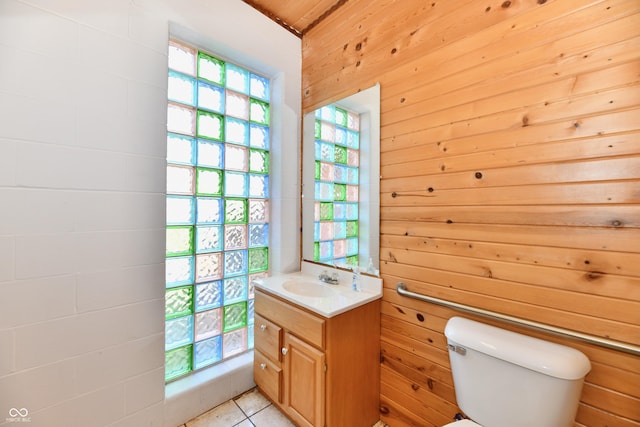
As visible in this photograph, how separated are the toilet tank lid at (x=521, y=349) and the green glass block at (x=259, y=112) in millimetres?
1787

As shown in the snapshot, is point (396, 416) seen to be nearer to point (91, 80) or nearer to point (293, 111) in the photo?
point (293, 111)

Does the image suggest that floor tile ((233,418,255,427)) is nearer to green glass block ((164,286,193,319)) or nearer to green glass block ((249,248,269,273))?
green glass block ((164,286,193,319))

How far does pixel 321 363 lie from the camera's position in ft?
4.00

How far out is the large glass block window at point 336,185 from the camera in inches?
64.9

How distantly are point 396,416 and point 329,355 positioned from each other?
63 cm

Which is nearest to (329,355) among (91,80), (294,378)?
(294,378)

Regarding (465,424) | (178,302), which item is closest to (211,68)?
(178,302)

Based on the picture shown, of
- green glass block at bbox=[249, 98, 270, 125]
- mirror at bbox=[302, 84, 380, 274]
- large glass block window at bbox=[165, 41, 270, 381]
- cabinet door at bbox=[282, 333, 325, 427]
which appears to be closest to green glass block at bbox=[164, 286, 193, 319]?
large glass block window at bbox=[165, 41, 270, 381]

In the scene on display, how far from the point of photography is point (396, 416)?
139 centimetres

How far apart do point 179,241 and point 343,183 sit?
1129mm

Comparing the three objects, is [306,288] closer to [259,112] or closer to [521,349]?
[521,349]

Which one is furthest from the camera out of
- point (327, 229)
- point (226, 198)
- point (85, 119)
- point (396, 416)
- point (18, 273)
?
point (327, 229)

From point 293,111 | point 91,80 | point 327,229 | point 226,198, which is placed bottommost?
point 327,229

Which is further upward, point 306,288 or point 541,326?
point 541,326
